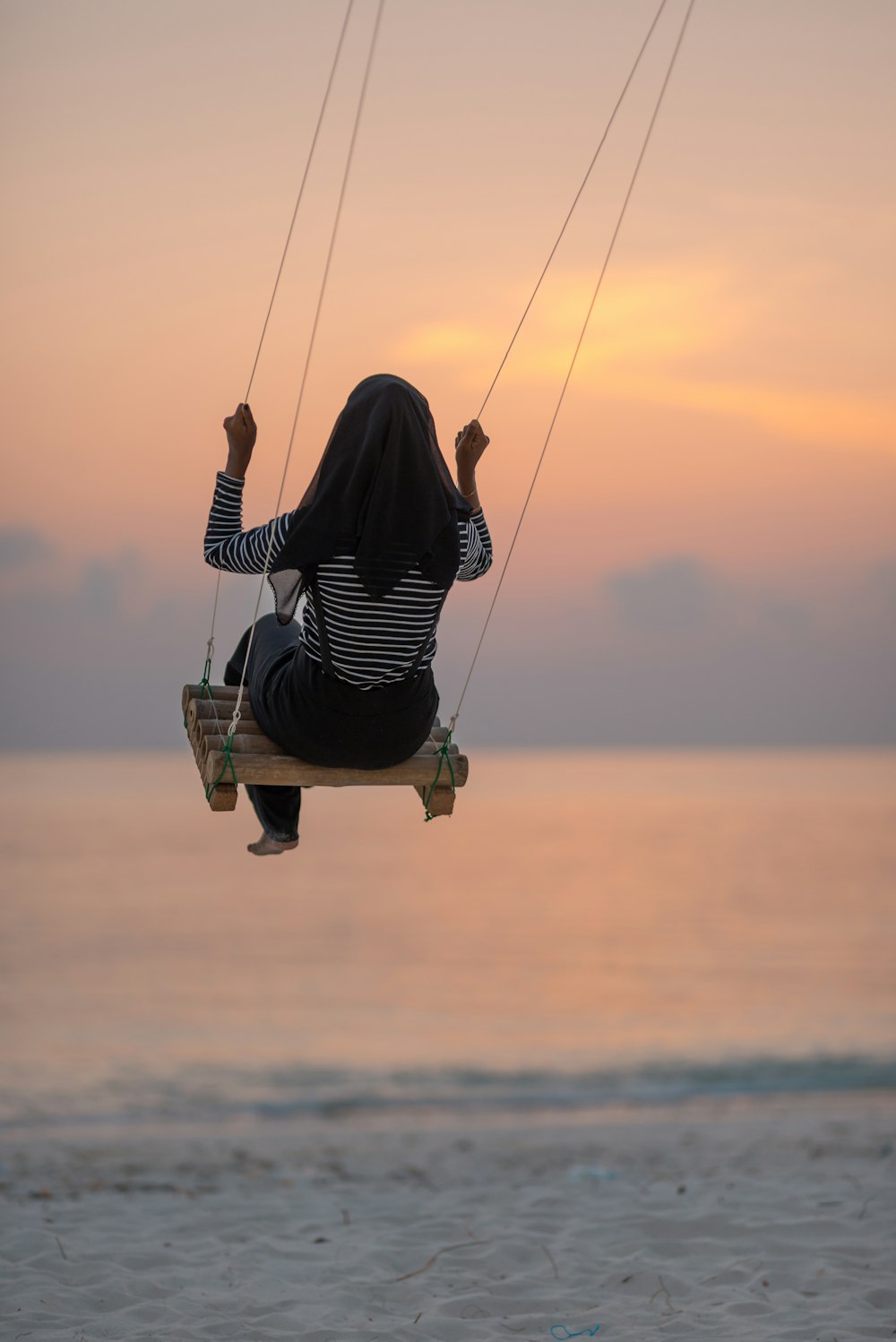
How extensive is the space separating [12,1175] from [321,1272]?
109 inches

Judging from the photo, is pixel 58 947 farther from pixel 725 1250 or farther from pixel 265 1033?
pixel 725 1250

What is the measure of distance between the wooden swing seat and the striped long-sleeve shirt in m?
0.31

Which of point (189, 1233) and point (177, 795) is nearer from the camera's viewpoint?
point (189, 1233)

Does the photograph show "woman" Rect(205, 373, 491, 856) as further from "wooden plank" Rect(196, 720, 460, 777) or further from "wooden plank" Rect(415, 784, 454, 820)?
"wooden plank" Rect(415, 784, 454, 820)

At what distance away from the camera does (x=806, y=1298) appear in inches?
208

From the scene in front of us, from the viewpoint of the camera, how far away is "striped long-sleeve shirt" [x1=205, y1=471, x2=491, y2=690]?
365 centimetres

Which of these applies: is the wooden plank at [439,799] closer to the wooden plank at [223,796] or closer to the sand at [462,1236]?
the wooden plank at [223,796]

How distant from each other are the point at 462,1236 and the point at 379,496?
13.9ft

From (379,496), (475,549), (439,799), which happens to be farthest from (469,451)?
(439,799)

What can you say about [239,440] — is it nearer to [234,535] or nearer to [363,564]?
[234,535]

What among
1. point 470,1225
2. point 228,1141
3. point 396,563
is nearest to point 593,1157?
point 470,1225

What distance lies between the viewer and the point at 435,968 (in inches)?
742

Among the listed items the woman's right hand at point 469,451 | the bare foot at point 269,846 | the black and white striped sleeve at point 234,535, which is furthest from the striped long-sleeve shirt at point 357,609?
the bare foot at point 269,846

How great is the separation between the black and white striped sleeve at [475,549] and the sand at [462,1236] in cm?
299
